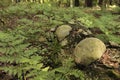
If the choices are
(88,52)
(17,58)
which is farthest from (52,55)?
(17,58)

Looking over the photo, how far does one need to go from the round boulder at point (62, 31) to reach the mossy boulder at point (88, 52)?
3.12 ft

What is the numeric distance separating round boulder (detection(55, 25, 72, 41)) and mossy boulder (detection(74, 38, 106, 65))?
950 mm

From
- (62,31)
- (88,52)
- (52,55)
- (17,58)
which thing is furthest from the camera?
(62,31)

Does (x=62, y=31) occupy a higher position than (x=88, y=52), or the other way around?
(x=62, y=31)

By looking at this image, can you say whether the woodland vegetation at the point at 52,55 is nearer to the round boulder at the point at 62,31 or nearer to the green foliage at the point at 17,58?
the green foliage at the point at 17,58

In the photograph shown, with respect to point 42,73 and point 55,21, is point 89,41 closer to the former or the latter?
point 55,21

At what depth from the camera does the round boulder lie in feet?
19.0

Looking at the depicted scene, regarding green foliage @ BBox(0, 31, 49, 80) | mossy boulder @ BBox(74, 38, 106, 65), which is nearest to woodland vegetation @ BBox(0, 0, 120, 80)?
green foliage @ BBox(0, 31, 49, 80)

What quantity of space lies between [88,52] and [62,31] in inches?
51.5

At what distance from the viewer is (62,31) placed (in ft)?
19.2

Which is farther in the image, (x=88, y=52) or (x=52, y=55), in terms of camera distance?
(x=88, y=52)

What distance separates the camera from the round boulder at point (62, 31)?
5.79 meters

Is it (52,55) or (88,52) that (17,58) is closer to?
(52,55)

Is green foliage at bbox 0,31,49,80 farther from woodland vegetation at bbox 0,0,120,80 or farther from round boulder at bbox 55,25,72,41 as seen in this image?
round boulder at bbox 55,25,72,41
